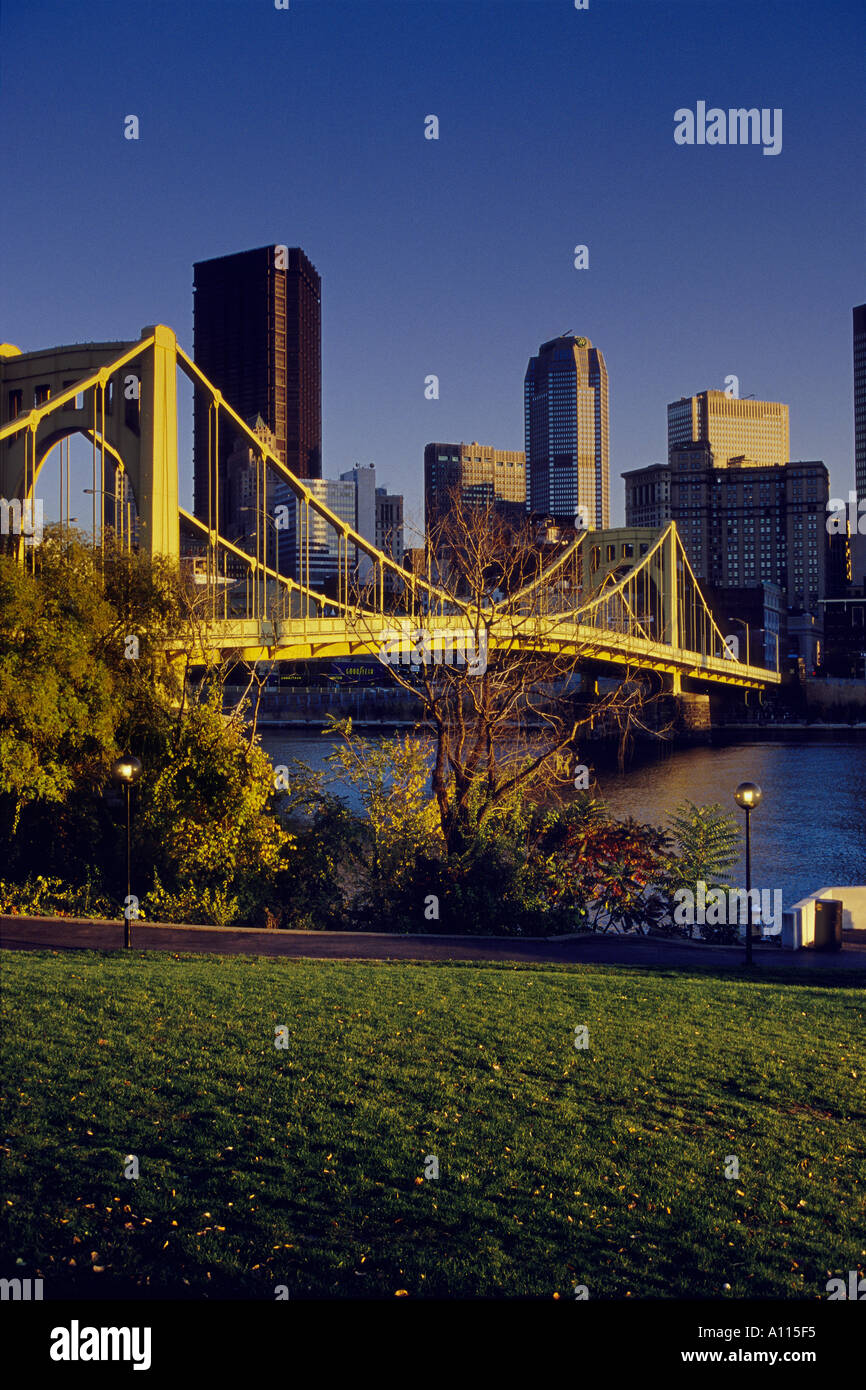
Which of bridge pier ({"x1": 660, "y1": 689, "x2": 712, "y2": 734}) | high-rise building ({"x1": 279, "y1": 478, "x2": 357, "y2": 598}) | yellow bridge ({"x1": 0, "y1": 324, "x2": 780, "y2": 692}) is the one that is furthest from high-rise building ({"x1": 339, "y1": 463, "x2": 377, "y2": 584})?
yellow bridge ({"x1": 0, "y1": 324, "x2": 780, "y2": 692})

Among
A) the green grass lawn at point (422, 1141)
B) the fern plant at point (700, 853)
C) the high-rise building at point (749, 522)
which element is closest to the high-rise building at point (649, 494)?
the high-rise building at point (749, 522)

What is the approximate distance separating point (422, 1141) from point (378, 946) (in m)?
8.26

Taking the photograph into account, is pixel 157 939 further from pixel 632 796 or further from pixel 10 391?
pixel 632 796

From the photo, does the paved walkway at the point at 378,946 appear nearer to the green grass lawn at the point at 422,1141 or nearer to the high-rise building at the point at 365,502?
the green grass lawn at the point at 422,1141

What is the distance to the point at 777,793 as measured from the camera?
1896 inches

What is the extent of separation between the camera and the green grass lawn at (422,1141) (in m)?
5.72

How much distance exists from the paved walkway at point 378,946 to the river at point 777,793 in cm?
623

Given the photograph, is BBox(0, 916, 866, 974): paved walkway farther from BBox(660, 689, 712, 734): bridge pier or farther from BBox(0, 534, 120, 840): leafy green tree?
BBox(660, 689, 712, 734): bridge pier

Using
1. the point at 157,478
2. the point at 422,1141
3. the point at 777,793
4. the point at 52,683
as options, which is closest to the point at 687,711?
the point at 777,793

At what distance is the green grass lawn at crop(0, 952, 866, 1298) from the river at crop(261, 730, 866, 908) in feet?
39.2

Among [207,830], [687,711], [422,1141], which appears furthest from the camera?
[687,711]

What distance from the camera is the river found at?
3019 cm

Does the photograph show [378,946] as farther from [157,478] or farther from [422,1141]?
[157,478]

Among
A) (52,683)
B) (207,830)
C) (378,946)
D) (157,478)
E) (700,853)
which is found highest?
(157,478)
